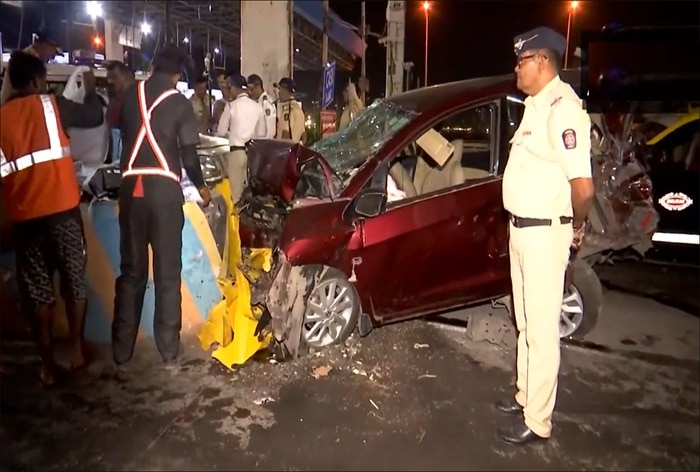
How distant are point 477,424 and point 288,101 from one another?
13.2 feet

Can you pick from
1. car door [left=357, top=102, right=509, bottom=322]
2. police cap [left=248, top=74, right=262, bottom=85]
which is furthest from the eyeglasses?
police cap [left=248, top=74, right=262, bottom=85]

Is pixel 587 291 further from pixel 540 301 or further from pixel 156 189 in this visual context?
pixel 156 189

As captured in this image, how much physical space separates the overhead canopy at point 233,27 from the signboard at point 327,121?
73 cm

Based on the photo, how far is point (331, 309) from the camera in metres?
4.21

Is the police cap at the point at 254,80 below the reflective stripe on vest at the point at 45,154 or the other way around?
the other way around

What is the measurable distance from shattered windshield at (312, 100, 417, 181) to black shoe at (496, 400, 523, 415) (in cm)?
171

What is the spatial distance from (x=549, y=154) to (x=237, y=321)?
233cm

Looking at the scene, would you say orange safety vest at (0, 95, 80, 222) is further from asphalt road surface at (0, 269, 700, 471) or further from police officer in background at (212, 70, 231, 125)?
police officer in background at (212, 70, 231, 125)

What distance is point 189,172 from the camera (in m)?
3.95

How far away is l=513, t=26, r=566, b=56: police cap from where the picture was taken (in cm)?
297

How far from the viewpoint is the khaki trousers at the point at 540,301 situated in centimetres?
307

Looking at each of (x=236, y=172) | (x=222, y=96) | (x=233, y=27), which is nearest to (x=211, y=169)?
(x=236, y=172)

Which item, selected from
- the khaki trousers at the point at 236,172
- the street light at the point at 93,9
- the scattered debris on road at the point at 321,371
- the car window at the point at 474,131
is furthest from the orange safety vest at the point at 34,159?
the car window at the point at 474,131

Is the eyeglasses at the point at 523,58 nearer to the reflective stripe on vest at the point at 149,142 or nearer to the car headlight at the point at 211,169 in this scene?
the reflective stripe on vest at the point at 149,142
